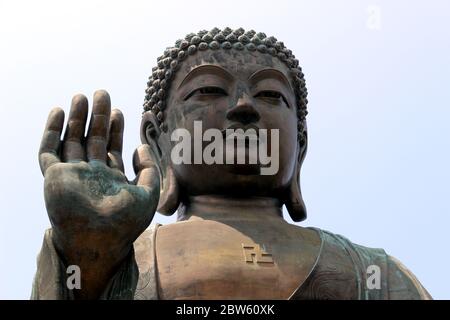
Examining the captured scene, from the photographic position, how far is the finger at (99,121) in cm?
1109

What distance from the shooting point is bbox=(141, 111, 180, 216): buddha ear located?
40.5 ft

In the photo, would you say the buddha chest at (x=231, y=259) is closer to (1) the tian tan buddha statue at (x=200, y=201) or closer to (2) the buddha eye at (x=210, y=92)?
(1) the tian tan buddha statue at (x=200, y=201)

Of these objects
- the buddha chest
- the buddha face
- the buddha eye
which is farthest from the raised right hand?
the buddha eye

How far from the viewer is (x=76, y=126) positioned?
11.1 metres

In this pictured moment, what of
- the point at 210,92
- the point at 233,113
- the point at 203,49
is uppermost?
the point at 203,49

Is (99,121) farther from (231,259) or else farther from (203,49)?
(203,49)

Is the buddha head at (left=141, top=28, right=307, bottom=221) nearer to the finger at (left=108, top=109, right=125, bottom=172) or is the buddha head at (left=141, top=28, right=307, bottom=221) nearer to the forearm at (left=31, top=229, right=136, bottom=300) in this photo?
the finger at (left=108, top=109, right=125, bottom=172)

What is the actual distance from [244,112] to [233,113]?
83 millimetres

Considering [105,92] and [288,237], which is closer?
[105,92]

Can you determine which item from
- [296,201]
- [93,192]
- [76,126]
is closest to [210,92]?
[296,201]
